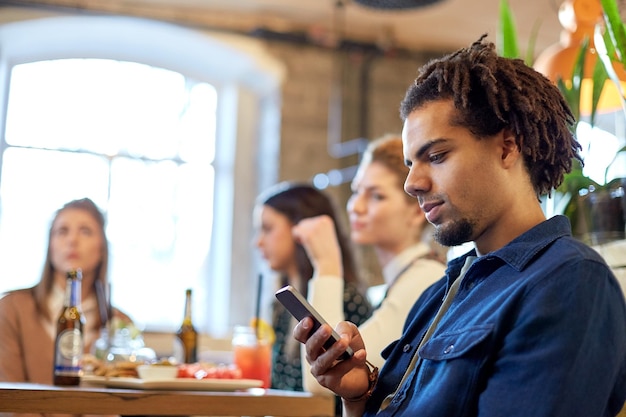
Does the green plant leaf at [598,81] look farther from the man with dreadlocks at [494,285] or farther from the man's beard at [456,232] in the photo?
the man's beard at [456,232]

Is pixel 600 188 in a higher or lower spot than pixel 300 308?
higher

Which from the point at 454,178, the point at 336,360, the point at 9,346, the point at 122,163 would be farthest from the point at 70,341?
the point at 122,163

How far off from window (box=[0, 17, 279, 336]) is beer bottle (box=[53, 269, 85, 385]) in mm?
2855

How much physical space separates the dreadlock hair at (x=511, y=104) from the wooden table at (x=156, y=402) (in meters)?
0.68

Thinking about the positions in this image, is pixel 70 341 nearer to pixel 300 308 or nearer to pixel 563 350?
pixel 300 308

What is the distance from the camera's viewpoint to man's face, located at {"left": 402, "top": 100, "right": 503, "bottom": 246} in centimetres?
130

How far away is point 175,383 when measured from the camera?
5.72 ft

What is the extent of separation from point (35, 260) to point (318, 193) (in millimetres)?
2436

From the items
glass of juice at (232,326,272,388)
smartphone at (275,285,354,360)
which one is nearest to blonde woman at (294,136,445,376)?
glass of juice at (232,326,272,388)

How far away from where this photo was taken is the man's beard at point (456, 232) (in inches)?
51.4

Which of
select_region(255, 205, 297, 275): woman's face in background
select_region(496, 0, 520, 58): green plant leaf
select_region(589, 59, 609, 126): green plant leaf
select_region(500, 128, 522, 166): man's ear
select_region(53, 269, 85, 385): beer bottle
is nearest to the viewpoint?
select_region(500, 128, 522, 166): man's ear

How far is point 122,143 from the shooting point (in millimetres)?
5129

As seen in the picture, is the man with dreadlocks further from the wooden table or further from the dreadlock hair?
the wooden table

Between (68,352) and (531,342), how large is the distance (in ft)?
3.76
